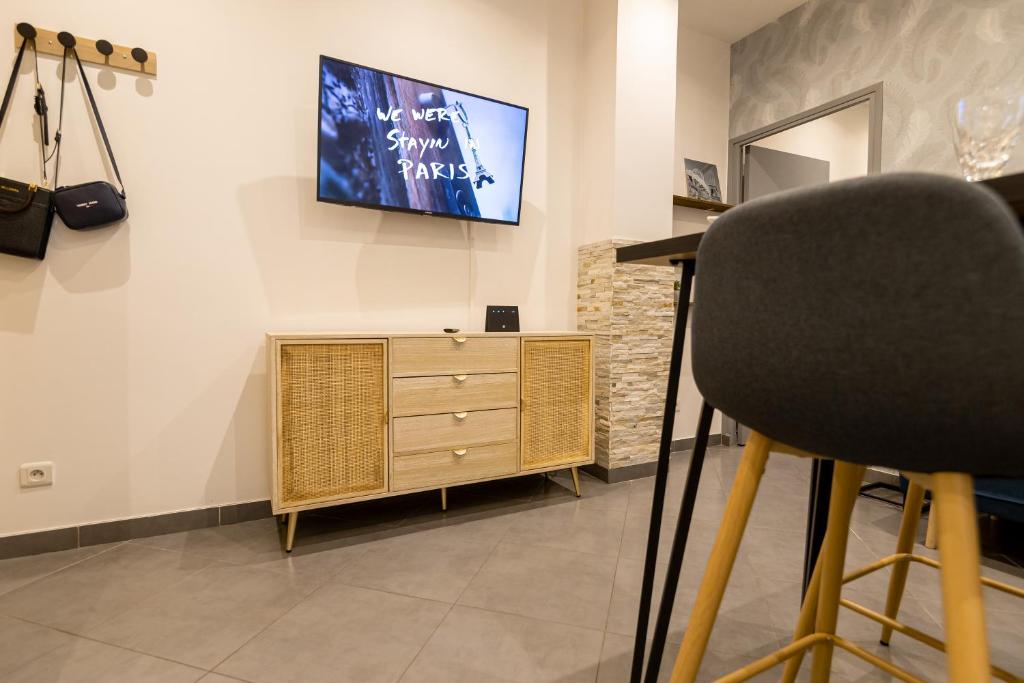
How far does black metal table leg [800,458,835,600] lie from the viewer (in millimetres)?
1125

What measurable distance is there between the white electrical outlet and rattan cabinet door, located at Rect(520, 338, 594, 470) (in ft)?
6.23

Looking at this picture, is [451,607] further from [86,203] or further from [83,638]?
[86,203]

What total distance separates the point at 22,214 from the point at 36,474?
3.18ft

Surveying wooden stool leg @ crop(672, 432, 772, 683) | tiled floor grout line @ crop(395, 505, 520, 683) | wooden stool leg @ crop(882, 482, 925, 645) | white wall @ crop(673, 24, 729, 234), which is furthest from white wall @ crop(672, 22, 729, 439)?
wooden stool leg @ crop(672, 432, 772, 683)

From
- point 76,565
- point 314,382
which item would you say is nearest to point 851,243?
point 314,382

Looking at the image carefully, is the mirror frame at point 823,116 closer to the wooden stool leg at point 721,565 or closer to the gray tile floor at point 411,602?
the gray tile floor at point 411,602

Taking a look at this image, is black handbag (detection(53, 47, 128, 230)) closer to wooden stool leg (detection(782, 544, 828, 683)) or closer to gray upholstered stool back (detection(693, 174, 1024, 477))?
gray upholstered stool back (detection(693, 174, 1024, 477))

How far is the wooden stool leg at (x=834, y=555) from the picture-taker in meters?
0.92

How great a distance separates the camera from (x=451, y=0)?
8.57 ft

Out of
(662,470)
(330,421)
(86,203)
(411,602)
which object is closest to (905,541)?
(662,470)

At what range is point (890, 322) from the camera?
1.53 ft

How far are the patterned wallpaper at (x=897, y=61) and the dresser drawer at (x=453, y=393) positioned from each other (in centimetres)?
262

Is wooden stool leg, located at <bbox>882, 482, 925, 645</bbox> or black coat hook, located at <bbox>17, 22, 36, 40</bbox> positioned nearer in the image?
wooden stool leg, located at <bbox>882, 482, 925, 645</bbox>

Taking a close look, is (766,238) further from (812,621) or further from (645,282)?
(645,282)
